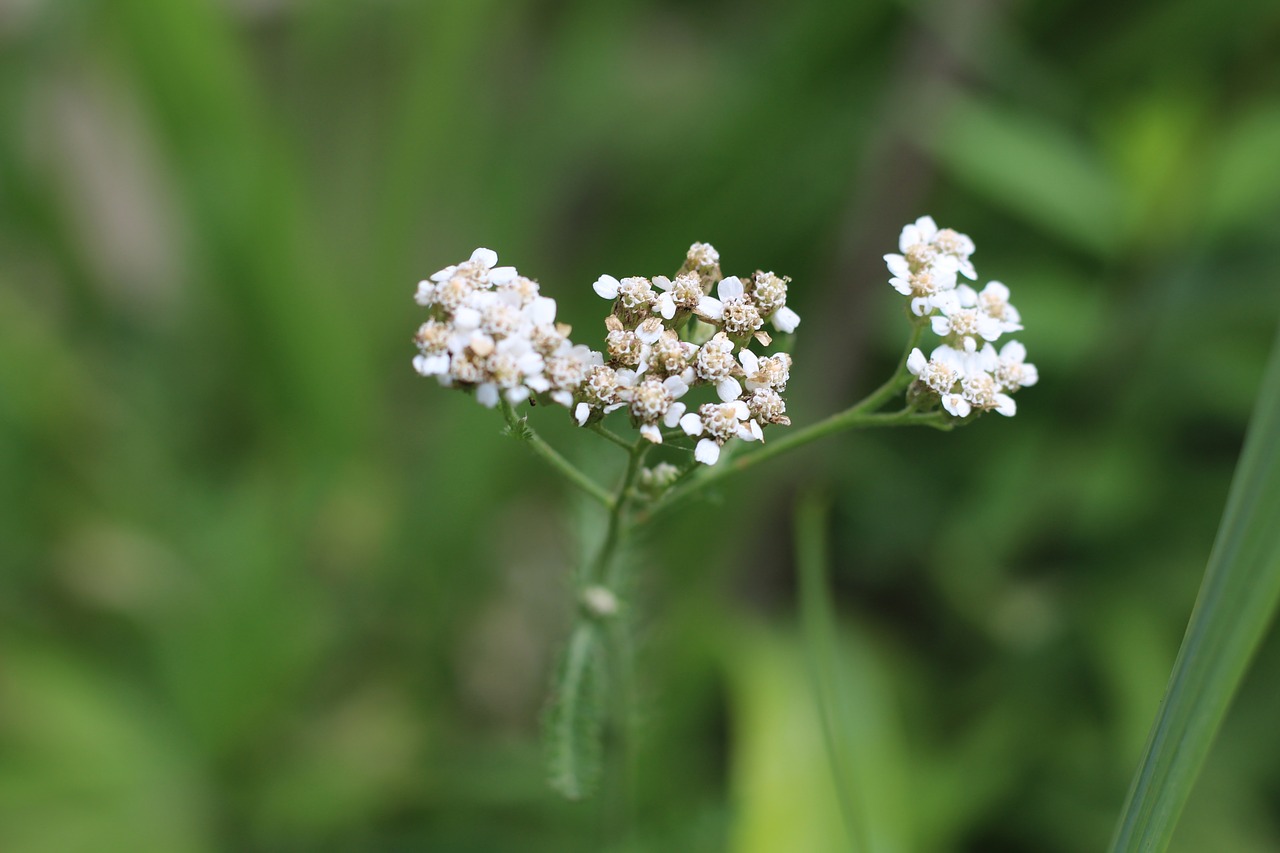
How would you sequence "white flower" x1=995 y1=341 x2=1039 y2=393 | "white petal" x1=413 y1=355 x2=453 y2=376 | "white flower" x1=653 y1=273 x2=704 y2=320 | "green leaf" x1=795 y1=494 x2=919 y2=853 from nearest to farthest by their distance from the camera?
1. "white petal" x1=413 y1=355 x2=453 y2=376
2. "white flower" x1=653 y1=273 x2=704 y2=320
3. "white flower" x1=995 y1=341 x2=1039 y2=393
4. "green leaf" x1=795 y1=494 x2=919 y2=853

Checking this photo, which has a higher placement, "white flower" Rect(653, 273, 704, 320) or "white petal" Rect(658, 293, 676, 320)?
"white flower" Rect(653, 273, 704, 320)

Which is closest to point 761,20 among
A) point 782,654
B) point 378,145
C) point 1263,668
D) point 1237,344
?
point 378,145

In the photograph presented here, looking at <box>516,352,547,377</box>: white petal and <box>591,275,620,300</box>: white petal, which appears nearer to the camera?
<box>516,352,547,377</box>: white petal

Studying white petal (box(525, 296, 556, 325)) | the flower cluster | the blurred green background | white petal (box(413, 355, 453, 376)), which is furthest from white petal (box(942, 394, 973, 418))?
the blurred green background

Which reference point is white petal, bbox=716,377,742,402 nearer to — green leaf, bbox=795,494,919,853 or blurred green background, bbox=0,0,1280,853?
green leaf, bbox=795,494,919,853

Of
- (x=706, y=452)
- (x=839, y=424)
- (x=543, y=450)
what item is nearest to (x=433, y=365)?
(x=543, y=450)

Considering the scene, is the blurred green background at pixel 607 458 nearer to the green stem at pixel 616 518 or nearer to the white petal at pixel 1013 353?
the green stem at pixel 616 518

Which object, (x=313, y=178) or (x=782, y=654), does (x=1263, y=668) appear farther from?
(x=313, y=178)

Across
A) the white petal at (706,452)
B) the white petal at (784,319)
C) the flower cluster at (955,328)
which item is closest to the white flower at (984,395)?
the flower cluster at (955,328)
